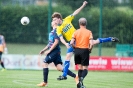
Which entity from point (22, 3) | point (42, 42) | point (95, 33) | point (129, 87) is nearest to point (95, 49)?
point (95, 33)

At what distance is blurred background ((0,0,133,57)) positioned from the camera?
89.2ft

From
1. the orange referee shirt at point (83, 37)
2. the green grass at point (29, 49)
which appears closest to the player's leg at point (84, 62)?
the orange referee shirt at point (83, 37)

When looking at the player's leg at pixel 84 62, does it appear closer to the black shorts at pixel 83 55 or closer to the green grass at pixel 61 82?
the black shorts at pixel 83 55

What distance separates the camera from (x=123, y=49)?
27406mm

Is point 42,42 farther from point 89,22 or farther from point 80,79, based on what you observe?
point 80,79

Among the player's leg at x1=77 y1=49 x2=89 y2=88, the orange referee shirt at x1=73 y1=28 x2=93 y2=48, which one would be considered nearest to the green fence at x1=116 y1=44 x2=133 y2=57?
the player's leg at x1=77 y1=49 x2=89 y2=88

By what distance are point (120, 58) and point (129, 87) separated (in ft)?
34.1

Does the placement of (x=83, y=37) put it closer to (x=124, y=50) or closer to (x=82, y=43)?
(x=82, y=43)

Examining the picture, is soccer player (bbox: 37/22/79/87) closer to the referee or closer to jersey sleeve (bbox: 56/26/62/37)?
jersey sleeve (bbox: 56/26/62/37)

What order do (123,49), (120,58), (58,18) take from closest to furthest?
1. (58,18)
2. (120,58)
3. (123,49)

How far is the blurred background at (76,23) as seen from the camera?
27.2 metres

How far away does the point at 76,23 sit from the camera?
28656mm

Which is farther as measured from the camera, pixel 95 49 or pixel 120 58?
pixel 95 49

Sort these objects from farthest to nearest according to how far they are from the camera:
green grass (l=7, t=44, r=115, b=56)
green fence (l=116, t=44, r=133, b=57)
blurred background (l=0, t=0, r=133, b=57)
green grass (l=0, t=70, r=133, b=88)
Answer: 1. green grass (l=7, t=44, r=115, b=56)
2. blurred background (l=0, t=0, r=133, b=57)
3. green fence (l=116, t=44, r=133, b=57)
4. green grass (l=0, t=70, r=133, b=88)
